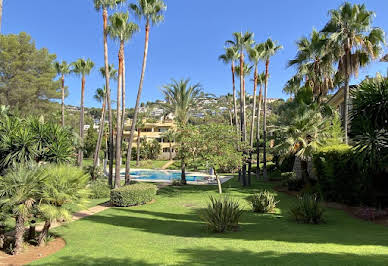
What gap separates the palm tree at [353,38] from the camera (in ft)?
53.7

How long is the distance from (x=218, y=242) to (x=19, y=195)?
5800 millimetres

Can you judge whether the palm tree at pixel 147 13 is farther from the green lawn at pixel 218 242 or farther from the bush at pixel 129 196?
the green lawn at pixel 218 242

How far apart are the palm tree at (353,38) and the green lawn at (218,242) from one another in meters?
9.56

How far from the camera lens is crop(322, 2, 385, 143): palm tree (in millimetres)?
16375

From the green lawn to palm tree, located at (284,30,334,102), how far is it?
1102cm

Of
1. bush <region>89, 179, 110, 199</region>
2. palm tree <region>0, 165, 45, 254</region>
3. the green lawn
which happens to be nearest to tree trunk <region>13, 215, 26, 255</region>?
palm tree <region>0, 165, 45, 254</region>

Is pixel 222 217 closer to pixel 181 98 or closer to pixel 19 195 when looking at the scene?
pixel 19 195

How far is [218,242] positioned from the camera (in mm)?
7438

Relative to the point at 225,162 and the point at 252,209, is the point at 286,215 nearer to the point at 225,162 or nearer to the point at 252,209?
the point at 252,209

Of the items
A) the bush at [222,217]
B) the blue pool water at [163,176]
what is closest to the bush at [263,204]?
the bush at [222,217]

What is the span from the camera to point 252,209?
42.5ft

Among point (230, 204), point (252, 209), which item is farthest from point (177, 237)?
point (252, 209)

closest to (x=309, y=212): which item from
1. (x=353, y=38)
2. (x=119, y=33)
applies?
(x=353, y=38)

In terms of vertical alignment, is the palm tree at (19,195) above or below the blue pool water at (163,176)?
above
